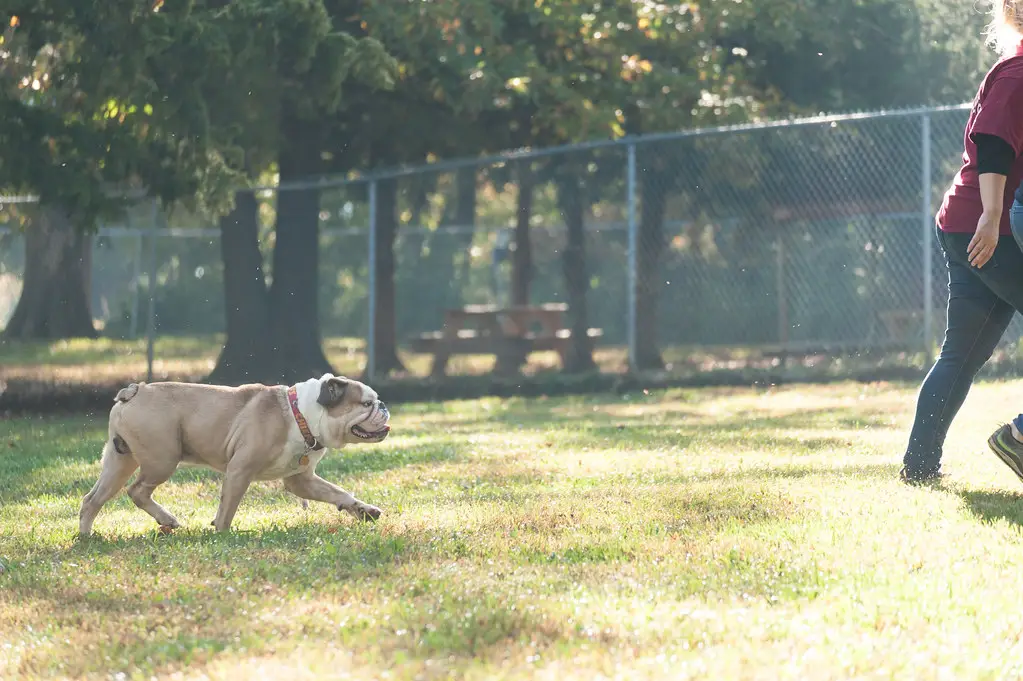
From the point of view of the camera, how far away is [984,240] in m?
5.95

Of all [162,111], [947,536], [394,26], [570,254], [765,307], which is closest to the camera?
[947,536]

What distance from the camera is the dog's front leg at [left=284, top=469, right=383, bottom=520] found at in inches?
245

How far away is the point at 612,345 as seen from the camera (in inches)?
945

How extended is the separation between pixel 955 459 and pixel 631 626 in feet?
12.7

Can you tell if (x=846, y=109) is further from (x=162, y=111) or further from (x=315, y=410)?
(x=315, y=410)

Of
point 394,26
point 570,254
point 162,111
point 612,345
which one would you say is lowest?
point 612,345

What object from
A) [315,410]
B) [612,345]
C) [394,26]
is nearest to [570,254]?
[394,26]

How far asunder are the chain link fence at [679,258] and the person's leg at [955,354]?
22.1 ft

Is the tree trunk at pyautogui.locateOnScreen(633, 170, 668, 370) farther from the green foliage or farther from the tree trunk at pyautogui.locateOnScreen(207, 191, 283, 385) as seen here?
the green foliage

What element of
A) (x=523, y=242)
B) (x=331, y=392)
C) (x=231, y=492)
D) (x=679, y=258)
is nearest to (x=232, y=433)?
(x=231, y=492)

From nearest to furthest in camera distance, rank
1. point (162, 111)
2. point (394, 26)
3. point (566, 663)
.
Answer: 1. point (566, 663)
2. point (162, 111)
3. point (394, 26)

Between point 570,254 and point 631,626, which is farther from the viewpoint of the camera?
point 570,254

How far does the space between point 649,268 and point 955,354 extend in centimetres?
1044

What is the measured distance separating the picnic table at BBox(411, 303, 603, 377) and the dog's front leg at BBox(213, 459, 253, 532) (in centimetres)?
1087
